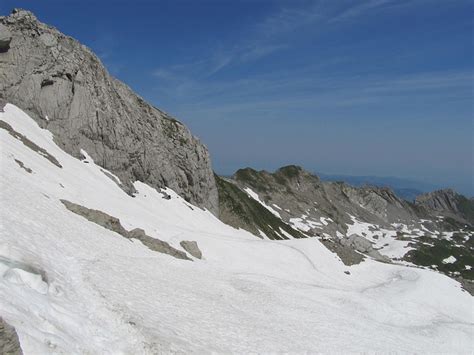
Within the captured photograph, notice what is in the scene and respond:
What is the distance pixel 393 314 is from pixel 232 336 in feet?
81.1

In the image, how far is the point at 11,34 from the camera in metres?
58.1

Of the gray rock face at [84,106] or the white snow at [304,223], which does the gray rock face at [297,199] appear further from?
the gray rock face at [84,106]

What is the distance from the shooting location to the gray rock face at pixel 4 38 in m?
56.5

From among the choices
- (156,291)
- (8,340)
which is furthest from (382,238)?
(8,340)

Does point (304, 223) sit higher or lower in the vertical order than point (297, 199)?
lower

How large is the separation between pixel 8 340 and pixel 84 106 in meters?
57.3

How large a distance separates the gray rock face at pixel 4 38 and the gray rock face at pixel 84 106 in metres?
0.14

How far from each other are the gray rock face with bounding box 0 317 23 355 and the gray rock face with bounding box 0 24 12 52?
57.1 meters

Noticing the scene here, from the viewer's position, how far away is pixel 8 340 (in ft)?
35.6

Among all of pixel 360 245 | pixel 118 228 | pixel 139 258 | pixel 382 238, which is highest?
pixel 382 238

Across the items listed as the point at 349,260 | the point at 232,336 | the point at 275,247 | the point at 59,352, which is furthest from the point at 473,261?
the point at 59,352

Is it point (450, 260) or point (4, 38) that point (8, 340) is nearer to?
point (4, 38)

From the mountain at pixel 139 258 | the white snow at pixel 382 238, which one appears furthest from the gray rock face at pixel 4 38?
the white snow at pixel 382 238

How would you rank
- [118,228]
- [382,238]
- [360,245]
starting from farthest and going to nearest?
1. [382,238]
2. [360,245]
3. [118,228]
